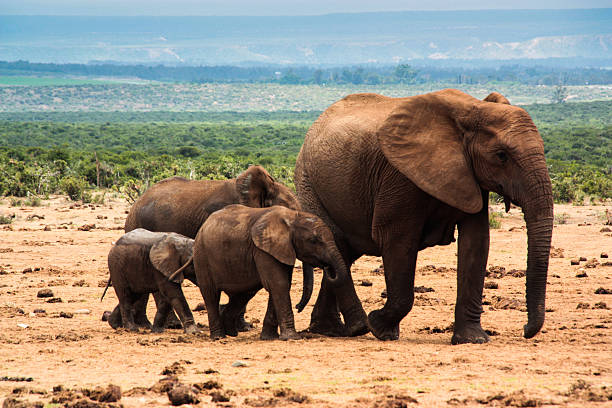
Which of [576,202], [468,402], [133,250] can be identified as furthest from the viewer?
[576,202]

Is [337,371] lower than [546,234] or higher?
lower

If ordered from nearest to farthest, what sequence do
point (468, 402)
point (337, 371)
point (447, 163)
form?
point (468, 402)
point (337, 371)
point (447, 163)

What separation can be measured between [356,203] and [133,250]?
257cm

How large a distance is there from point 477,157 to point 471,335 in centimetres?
173

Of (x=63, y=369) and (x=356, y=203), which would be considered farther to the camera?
(x=356, y=203)

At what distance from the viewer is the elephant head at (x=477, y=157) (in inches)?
303

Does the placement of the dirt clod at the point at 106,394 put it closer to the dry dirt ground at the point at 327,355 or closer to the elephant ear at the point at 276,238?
the dry dirt ground at the point at 327,355

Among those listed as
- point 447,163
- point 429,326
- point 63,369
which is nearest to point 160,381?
point 63,369

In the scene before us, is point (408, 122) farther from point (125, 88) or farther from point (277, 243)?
point (125, 88)

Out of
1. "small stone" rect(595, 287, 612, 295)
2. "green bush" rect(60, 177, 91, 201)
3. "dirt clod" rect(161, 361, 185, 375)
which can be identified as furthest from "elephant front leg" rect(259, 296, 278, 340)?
"green bush" rect(60, 177, 91, 201)

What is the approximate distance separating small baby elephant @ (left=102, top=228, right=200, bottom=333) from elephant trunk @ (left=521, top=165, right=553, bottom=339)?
3.75 meters

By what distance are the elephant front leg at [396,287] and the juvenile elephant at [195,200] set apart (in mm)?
1857

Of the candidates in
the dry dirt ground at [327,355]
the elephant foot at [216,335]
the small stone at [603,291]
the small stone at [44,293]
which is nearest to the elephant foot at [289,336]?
the dry dirt ground at [327,355]

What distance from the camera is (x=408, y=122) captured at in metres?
8.54
